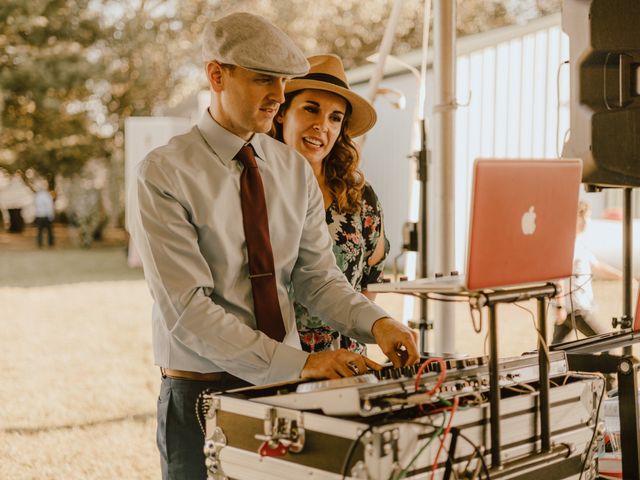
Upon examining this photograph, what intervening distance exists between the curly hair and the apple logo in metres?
1.13

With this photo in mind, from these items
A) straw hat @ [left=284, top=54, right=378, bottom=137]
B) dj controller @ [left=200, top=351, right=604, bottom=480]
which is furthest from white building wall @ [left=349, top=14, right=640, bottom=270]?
dj controller @ [left=200, top=351, right=604, bottom=480]

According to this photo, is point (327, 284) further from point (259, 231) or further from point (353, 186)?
point (353, 186)

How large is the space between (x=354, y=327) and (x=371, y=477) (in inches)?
24.2

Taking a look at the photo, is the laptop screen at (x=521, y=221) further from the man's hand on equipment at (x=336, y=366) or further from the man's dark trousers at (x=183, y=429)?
the man's dark trousers at (x=183, y=429)

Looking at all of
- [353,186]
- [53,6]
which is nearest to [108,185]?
[53,6]

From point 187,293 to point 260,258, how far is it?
22 cm

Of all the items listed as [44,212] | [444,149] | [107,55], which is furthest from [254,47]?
[107,55]

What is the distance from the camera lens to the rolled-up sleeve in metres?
1.79

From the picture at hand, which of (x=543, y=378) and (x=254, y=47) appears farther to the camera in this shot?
(x=254, y=47)

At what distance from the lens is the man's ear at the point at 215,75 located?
6.39 feet

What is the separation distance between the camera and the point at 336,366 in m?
1.74

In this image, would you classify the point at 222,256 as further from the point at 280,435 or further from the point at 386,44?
the point at 386,44

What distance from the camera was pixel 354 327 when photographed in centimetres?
204

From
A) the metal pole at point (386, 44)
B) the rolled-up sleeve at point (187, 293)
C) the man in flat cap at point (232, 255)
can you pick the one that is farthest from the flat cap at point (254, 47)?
the metal pole at point (386, 44)
